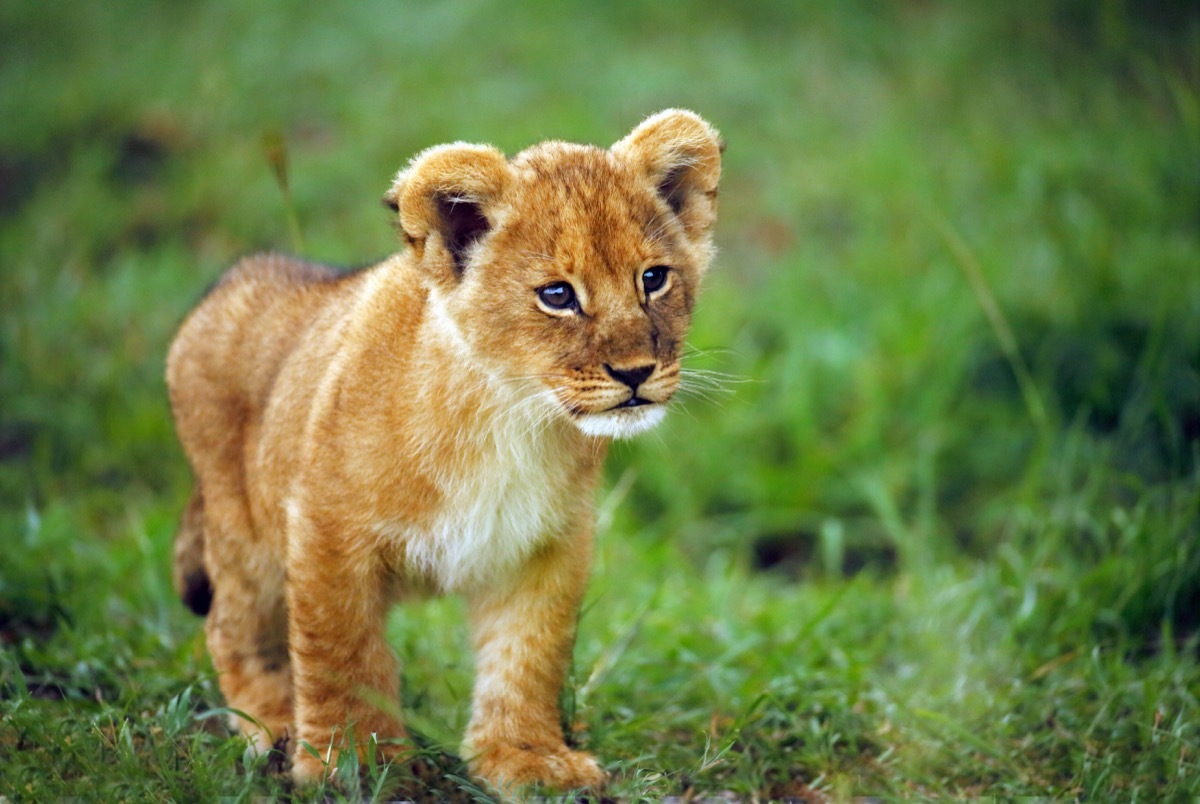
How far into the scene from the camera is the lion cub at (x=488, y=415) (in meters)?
3.61

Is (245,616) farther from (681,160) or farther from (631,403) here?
(681,160)

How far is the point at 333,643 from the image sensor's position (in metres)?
3.74

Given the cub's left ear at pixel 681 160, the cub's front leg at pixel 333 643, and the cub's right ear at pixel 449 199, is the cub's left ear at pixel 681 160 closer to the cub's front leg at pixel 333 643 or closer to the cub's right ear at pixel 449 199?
the cub's right ear at pixel 449 199

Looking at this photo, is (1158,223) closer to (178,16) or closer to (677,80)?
(677,80)

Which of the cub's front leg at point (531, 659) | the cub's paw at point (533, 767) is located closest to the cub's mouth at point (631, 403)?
the cub's front leg at point (531, 659)

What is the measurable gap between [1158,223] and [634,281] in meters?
5.58

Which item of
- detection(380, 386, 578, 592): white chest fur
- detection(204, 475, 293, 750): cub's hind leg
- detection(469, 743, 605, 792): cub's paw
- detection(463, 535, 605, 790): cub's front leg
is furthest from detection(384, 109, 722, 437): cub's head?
detection(204, 475, 293, 750): cub's hind leg

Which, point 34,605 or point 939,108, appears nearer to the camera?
point 34,605

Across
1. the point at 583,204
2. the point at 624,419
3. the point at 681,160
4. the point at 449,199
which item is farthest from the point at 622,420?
the point at 681,160

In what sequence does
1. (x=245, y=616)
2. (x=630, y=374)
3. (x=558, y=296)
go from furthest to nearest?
(x=245, y=616) → (x=558, y=296) → (x=630, y=374)

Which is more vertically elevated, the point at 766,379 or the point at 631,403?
the point at 631,403

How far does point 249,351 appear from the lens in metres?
4.42

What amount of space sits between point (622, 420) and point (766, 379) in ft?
10.9

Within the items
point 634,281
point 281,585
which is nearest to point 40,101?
point 281,585
